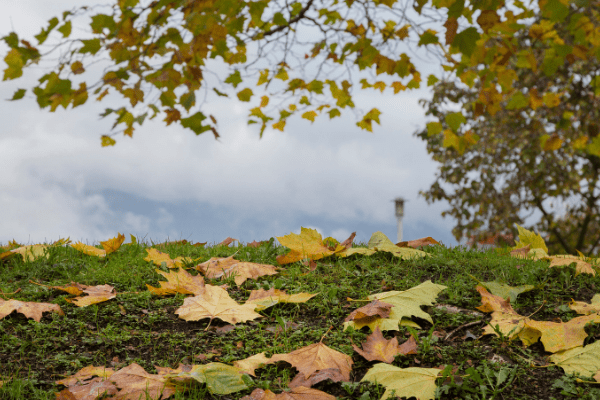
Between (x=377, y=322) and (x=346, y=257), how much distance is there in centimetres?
108

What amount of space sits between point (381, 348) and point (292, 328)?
0.48 metres

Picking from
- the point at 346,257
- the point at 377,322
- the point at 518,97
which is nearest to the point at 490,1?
the point at 518,97

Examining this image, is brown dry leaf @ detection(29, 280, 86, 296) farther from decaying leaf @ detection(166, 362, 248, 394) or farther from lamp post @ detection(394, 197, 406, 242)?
lamp post @ detection(394, 197, 406, 242)

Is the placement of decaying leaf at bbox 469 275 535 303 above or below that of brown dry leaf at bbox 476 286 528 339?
above

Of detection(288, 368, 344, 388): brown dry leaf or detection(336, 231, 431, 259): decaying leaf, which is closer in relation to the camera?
detection(288, 368, 344, 388): brown dry leaf

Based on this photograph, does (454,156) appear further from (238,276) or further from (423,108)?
(238,276)

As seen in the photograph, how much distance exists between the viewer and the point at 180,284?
2631 mm

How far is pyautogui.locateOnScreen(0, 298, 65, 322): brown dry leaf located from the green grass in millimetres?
36

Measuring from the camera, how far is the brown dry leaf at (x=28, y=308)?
2.30 m

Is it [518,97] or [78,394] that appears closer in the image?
[78,394]

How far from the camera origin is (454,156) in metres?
9.98

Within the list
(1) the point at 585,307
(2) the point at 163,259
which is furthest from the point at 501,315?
(2) the point at 163,259

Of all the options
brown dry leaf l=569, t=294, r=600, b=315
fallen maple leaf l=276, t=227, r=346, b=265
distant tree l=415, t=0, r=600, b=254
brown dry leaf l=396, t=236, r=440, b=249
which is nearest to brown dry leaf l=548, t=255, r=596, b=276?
brown dry leaf l=569, t=294, r=600, b=315

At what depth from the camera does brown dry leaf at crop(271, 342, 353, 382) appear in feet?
5.78
